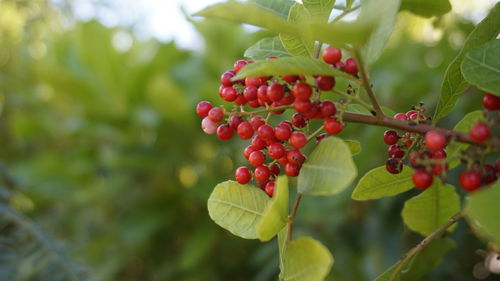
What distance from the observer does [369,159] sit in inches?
62.4

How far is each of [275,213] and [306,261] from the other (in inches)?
2.3

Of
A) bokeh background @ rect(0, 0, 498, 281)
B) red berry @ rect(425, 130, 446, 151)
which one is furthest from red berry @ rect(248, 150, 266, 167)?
bokeh background @ rect(0, 0, 498, 281)

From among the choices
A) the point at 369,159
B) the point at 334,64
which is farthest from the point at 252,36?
the point at 334,64

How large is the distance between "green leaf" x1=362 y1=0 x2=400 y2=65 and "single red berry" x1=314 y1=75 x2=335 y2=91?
0.13 ft

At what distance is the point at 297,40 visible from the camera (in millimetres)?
590

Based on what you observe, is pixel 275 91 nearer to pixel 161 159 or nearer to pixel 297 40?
pixel 297 40

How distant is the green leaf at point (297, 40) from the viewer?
22.9 inches

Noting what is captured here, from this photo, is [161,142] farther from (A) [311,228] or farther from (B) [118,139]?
(A) [311,228]

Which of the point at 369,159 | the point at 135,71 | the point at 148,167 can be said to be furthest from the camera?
the point at 135,71

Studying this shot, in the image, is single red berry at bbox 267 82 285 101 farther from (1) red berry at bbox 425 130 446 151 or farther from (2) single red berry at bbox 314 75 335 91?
(1) red berry at bbox 425 130 446 151

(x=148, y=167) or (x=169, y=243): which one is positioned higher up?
(x=148, y=167)

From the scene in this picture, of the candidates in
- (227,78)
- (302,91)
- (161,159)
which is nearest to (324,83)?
(302,91)

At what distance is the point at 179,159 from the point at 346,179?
164 centimetres

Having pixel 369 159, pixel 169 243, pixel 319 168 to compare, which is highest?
pixel 319 168
